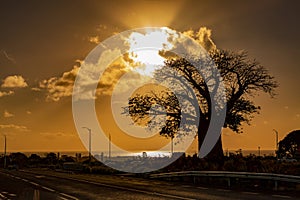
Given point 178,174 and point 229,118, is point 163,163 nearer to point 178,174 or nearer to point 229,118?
point 229,118

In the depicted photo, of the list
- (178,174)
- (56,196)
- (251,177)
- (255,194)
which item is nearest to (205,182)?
(178,174)

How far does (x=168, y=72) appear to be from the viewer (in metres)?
46.2

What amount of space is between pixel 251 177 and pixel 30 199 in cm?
1257

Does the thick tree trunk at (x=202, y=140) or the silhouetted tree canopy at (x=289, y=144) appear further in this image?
the silhouetted tree canopy at (x=289, y=144)

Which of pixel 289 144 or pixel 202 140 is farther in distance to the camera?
pixel 289 144

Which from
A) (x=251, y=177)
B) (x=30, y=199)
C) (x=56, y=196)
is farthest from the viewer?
(x=251, y=177)

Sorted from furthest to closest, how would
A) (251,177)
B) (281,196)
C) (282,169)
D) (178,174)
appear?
1. (178,174)
2. (282,169)
3. (251,177)
4. (281,196)

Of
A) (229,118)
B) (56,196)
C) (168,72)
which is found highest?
(168,72)

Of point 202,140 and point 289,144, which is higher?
point 289,144

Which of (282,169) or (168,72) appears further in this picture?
(168,72)

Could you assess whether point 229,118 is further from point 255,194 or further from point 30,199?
point 30,199

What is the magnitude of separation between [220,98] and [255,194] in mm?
23919

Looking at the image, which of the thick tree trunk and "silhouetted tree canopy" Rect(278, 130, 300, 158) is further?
"silhouetted tree canopy" Rect(278, 130, 300, 158)

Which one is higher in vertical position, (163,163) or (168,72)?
(168,72)
